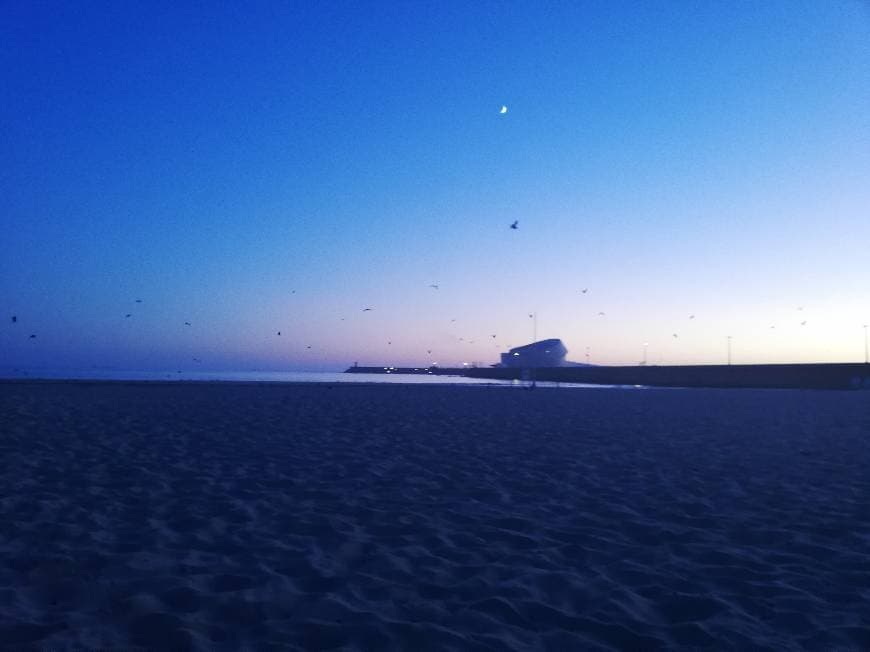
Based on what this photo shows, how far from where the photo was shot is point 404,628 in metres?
3.88

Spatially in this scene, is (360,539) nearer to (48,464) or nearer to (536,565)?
(536,565)

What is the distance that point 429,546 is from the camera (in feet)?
18.6

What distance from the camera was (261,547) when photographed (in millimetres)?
5562

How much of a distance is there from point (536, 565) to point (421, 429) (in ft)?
33.5

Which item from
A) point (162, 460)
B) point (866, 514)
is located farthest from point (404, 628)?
point (162, 460)

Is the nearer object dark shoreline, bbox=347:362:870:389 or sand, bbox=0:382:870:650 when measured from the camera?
sand, bbox=0:382:870:650

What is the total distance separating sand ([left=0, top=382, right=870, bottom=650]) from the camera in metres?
3.89

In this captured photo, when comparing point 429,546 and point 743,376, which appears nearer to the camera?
point 429,546

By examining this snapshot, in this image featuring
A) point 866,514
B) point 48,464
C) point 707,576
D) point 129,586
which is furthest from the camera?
point 48,464

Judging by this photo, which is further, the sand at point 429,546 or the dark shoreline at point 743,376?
the dark shoreline at point 743,376

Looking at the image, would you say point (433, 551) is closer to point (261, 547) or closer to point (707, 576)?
point (261, 547)

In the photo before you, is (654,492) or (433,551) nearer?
(433,551)

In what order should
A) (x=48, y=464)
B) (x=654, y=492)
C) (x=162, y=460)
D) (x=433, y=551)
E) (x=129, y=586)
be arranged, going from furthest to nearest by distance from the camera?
1. (x=162, y=460)
2. (x=48, y=464)
3. (x=654, y=492)
4. (x=433, y=551)
5. (x=129, y=586)

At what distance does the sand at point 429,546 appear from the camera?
12.8 feet
